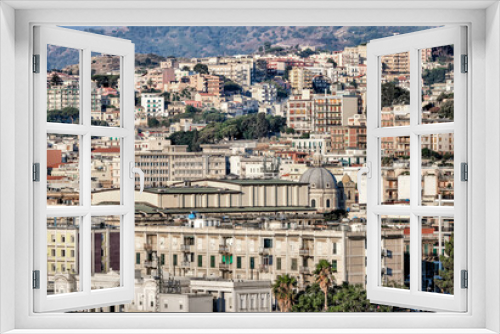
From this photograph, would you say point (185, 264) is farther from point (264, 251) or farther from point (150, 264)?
point (264, 251)

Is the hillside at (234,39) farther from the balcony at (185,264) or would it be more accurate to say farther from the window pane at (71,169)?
the window pane at (71,169)

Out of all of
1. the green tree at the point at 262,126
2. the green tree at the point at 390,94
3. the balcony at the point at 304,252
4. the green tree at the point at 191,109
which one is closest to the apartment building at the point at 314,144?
the green tree at the point at 262,126

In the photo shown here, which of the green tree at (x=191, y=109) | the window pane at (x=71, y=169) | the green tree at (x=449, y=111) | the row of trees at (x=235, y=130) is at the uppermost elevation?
the green tree at (x=191, y=109)

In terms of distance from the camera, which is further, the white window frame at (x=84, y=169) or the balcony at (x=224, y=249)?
the balcony at (x=224, y=249)

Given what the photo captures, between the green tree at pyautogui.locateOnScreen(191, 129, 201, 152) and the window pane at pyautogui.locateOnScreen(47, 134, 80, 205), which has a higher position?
the green tree at pyautogui.locateOnScreen(191, 129, 201, 152)

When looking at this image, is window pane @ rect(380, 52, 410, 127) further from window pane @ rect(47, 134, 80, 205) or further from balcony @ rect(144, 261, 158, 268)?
balcony @ rect(144, 261, 158, 268)

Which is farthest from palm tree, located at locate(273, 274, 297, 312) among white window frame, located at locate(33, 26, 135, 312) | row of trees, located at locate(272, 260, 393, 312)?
white window frame, located at locate(33, 26, 135, 312)

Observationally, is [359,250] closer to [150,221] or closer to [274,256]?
[274,256]
